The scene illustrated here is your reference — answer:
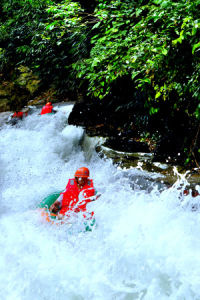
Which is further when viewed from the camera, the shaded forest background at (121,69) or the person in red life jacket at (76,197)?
the person in red life jacket at (76,197)

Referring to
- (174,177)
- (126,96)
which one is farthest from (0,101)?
(174,177)

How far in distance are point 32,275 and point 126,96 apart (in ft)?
15.5

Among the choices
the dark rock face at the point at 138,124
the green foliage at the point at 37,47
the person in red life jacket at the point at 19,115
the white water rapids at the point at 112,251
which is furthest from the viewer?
the green foliage at the point at 37,47

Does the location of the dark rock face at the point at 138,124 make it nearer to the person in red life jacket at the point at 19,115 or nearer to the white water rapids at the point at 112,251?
the white water rapids at the point at 112,251

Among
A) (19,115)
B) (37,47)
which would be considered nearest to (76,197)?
(19,115)

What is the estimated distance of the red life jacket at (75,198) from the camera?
3711 millimetres

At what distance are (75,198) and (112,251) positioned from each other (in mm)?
995

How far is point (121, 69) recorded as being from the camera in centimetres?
374

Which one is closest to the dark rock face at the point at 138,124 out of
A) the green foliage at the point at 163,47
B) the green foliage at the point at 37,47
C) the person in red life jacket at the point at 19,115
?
the green foliage at the point at 163,47

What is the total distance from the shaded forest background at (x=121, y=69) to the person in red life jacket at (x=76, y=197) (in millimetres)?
1429

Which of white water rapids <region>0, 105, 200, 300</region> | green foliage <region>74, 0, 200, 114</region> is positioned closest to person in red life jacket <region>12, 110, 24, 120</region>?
white water rapids <region>0, 105, 200, 300</region>

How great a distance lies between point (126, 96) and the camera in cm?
652

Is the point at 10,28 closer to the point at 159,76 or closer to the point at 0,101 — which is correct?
the point at 0,101

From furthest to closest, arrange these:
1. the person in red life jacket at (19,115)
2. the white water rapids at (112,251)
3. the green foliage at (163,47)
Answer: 1. the person in red life jacket at (19,115)
2. the green foliage at (163,47)
3. the white water rapids at (112,251)
